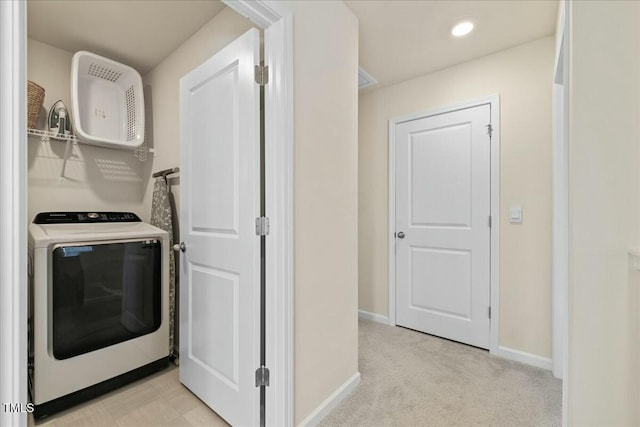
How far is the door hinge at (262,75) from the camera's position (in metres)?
1.39

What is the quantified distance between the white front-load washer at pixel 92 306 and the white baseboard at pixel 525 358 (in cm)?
253

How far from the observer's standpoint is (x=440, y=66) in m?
2.53

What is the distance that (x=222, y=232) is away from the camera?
5.09 ft

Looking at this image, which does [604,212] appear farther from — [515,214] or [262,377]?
[262,377]

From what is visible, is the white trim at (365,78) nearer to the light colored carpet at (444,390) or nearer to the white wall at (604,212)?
the white wall at (604,212)

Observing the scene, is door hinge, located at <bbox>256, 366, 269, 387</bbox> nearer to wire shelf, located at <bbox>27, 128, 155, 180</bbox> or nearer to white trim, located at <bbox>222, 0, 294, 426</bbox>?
white trim, located at <bbox>222, 0, 294, 426</bbox>

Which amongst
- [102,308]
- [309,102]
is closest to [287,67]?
[309,102]

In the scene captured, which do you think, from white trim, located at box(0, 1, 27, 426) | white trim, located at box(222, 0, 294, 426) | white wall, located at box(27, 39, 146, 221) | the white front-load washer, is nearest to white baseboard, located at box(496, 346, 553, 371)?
white trim, located at box(222, 0, 294, 426)

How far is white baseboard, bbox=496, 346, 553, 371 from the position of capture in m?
2.07

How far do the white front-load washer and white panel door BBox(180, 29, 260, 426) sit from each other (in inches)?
12.5

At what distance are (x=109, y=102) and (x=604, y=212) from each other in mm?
3257

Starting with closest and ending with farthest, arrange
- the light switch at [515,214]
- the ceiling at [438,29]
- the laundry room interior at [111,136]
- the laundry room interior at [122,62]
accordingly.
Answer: the laundry room interior at [111,136]
the ceiling at [438,29]
the laundry room interior at [122,62]
the light switch at [515,214]

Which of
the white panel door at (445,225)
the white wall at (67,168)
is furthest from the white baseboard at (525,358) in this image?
the white wall at (67,168)

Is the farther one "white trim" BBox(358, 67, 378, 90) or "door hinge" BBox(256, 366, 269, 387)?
"white trim" BBox(358, 67, 378, 90)
